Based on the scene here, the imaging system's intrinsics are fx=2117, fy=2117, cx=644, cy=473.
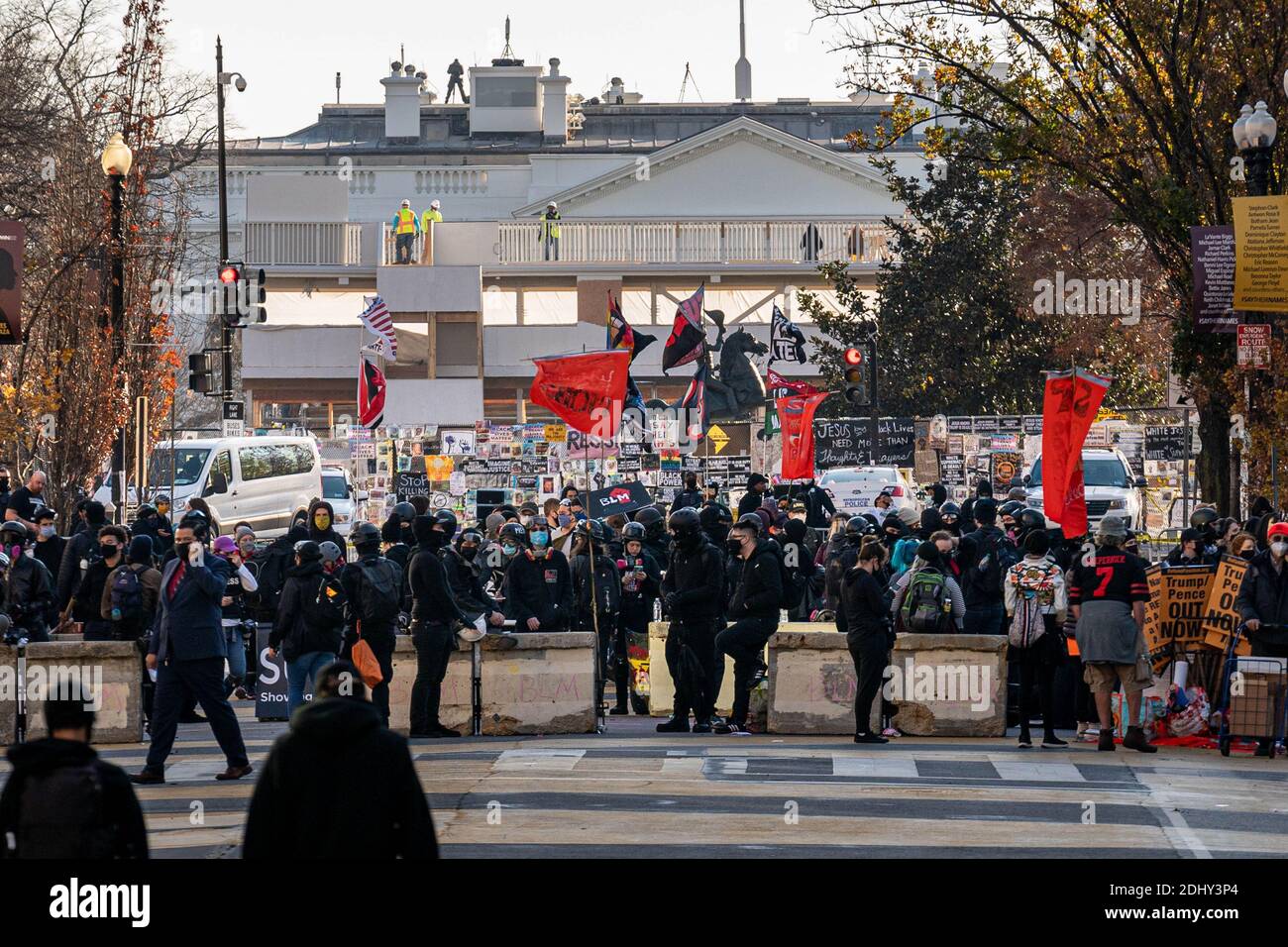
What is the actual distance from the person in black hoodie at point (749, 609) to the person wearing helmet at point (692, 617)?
0.57 ft

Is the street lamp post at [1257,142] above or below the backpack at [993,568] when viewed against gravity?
above

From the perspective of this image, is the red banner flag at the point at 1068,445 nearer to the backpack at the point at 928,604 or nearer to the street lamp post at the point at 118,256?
the backpack at the point at 928,604

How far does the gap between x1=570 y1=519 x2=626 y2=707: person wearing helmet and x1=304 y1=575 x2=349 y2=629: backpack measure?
378 cm

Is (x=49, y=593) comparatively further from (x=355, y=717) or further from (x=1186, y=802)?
(x=355, y=717)

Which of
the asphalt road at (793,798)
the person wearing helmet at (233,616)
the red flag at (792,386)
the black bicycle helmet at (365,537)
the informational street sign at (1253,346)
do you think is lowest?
the asphalt road at (793,798)

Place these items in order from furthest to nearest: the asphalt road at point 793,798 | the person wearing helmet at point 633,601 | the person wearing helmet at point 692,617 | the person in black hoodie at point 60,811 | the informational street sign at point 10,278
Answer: the informational street sign at point 10,278
the person wearing helmet at point 633,601
the person wearing helmet at point 692,617
the asphalt road at point 793,798
the person in black hoodie at point 60,811

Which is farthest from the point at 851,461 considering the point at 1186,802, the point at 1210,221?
the point at 1186,802

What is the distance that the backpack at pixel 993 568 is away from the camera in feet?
59.1

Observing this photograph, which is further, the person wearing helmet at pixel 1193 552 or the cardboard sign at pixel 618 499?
the cardboard sign at pixel 618 499

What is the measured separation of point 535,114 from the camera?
2874 inches

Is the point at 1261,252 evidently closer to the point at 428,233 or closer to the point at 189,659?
the point at 189,659

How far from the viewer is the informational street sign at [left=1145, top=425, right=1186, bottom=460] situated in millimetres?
34906

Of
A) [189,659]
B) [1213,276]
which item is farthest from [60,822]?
[1213,276]

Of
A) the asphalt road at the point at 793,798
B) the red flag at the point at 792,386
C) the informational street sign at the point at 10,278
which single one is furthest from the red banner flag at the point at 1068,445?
the red flag at the point at 792,386
